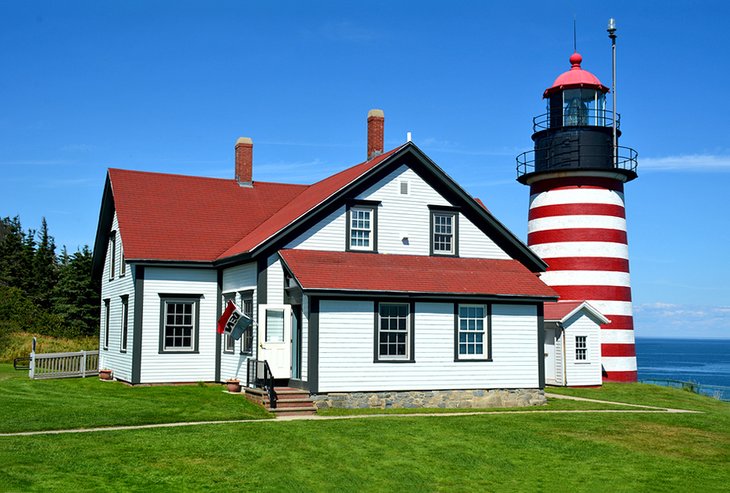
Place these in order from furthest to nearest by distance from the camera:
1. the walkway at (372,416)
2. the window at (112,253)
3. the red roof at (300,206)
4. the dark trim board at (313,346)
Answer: the window at (112,253), the red roof at (300,206), the dark trim board at (313,346), the walkway at (372,416)

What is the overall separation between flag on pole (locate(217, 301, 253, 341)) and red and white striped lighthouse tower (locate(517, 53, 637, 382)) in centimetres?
1362

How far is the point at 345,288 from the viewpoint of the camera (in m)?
20.8

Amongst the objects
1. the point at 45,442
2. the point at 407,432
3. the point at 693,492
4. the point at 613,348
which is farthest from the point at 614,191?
the point at 45,442

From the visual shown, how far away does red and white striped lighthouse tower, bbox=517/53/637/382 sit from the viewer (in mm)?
31031

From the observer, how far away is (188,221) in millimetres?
27297

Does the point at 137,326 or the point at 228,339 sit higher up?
the point at 137,326

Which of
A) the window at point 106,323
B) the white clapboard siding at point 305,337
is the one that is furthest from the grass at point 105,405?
the window at point 106,323

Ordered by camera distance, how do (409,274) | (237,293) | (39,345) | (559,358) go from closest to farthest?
(409,274), (237,293), (559,358), (39,345)

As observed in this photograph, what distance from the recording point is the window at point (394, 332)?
21672 mm

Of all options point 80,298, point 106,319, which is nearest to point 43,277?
point 80,298

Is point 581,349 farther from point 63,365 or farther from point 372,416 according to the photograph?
point 63,365

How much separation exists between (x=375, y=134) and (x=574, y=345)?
10421 mm

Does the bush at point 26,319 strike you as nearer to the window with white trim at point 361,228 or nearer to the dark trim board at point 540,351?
the window with white trim at point 361,228

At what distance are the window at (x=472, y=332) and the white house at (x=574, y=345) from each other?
6811 mm
